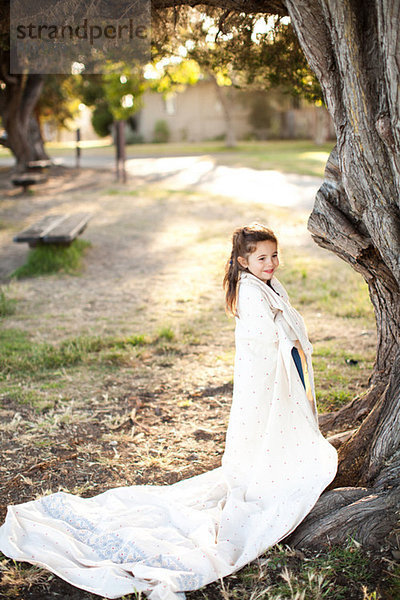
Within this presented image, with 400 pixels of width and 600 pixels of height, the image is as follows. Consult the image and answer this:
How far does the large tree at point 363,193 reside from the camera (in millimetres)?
2910

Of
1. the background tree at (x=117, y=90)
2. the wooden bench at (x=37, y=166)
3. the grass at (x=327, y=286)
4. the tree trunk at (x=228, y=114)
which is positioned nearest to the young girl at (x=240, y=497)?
the grass at (x=327, y=286)

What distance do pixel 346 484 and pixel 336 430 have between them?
79cm

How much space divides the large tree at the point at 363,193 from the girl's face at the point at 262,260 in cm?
31

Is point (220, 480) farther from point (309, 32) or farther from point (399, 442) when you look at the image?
point (309, 32)

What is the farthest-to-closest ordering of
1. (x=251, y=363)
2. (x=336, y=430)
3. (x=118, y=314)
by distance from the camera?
1. (x=118, y=314)
2. (x=336, y=430)
3. (x=251, y=363)

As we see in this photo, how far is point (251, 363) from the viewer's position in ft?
11.1

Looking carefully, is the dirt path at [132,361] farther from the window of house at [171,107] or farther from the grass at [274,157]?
the window of house at [171,107]

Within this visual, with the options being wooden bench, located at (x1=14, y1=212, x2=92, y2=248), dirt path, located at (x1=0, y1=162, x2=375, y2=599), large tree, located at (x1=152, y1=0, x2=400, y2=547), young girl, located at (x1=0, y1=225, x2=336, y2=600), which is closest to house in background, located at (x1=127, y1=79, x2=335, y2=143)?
dirt path, located at (x1=0, y1=162, x2=375, y2=599)

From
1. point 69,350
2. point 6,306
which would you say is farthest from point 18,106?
point 69,350

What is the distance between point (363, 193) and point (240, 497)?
1.69 metres

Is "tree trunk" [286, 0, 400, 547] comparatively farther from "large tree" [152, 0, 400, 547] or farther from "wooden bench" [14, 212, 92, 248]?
"wooden bench" [14, 212, 92, 248]

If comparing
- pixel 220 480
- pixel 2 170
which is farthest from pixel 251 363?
pixel 2 170

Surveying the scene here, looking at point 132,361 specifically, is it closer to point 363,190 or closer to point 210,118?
point 363,190

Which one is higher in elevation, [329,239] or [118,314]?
[329,239]
